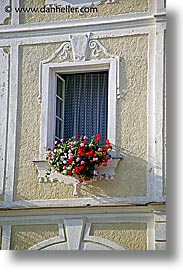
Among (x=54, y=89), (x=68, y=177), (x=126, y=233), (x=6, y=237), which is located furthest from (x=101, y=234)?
(x=54, y=89)

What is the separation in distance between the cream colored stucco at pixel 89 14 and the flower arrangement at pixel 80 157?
716mm

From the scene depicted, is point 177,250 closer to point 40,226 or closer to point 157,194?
point 157,194

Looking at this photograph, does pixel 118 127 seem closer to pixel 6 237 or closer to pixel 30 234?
pixel 30 234

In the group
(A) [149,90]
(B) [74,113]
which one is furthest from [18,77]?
(A) [149,90]

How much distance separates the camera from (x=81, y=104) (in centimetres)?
587

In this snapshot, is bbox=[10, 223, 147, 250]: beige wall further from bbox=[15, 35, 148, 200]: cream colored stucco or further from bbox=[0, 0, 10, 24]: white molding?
bbox=[0, 0, 10, 24]: white molding

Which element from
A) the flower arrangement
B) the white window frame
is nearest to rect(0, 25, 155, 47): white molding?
the white window frame

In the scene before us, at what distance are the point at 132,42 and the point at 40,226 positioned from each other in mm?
1169

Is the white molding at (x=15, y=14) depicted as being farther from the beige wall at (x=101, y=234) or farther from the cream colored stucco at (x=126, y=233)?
the cream colored stucco at (x=126, y=233)

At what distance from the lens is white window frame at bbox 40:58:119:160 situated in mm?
5730

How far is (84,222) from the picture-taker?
560 cm

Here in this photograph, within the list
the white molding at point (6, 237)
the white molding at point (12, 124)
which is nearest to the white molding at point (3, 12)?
the white molding at point (12, 124)

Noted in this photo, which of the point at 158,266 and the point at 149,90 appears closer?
the point at 158,266

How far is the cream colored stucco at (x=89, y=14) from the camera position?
578 centimetres
